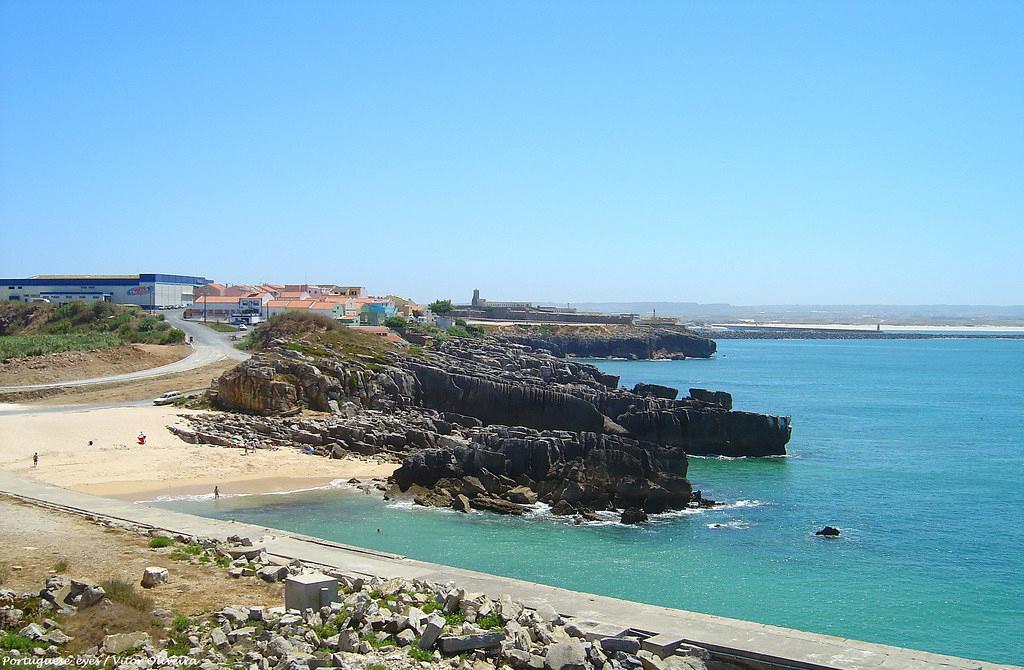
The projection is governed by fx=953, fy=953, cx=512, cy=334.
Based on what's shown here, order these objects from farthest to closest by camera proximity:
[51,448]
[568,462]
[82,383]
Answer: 1. [82,383]
2. [51,448]
3. [568,462]

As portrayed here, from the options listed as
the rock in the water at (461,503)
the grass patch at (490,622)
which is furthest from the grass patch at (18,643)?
the rock in the water at (461,503)

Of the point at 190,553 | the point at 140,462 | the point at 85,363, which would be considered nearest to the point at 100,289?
the point at 85,363

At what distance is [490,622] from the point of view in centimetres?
1362

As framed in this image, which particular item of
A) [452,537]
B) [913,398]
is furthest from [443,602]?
[913,398]

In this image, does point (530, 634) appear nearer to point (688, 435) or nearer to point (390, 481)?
point (390, 481)

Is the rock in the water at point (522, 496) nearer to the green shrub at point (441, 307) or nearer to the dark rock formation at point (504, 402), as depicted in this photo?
the dark rock formation at point (504, 402)

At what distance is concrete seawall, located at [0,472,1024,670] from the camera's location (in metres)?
13.2

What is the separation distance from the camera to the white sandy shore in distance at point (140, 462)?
32.5 meters

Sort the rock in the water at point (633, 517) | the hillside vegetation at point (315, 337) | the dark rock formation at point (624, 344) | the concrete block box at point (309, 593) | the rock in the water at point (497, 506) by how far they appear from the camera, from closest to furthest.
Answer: the concrete block box at point (309, 593) < the rock in the water at point (633, 517) < the rock in the water at point (497, 506) < the hillside vegetation at point (315, 337) < the dark rock formation at point (624, 344)

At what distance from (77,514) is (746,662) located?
15.4m

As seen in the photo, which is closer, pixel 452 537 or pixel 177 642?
pixel 177 642

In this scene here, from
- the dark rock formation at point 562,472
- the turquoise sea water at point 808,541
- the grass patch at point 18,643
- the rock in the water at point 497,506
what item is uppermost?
the grass patch at point 18,643

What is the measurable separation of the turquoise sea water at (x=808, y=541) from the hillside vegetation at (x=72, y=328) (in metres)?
35.1

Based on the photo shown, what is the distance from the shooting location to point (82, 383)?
5106 centimetres
